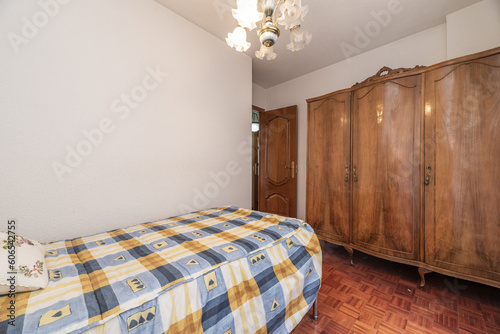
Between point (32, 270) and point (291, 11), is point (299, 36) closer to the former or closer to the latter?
point (291, 11)

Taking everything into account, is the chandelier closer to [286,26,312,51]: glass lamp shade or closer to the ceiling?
[286,26,312,51]: glass lamp shade

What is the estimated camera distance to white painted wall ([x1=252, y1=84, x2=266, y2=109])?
4066mm

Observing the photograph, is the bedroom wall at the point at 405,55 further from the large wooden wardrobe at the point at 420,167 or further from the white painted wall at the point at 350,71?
the large wooden wardrobe at the point at 420,167

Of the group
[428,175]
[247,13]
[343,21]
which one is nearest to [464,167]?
[428,175]

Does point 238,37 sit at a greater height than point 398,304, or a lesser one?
greater

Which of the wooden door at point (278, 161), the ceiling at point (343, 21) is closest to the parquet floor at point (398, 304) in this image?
the wooden door at point (278, 161)

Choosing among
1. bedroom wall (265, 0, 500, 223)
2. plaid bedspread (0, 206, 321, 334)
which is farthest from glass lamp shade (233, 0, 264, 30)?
bedroom wall (265, 0, 500, 223)

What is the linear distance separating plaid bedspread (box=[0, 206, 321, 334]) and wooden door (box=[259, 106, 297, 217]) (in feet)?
6.58

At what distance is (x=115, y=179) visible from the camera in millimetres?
1797

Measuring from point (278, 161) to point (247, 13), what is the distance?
9.16 ft

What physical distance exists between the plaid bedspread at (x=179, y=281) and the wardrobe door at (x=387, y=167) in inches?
43.6

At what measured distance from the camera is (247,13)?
1.18 metres

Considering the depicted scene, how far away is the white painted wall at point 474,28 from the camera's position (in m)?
1.95

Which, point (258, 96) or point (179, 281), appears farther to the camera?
point (258, 96)
